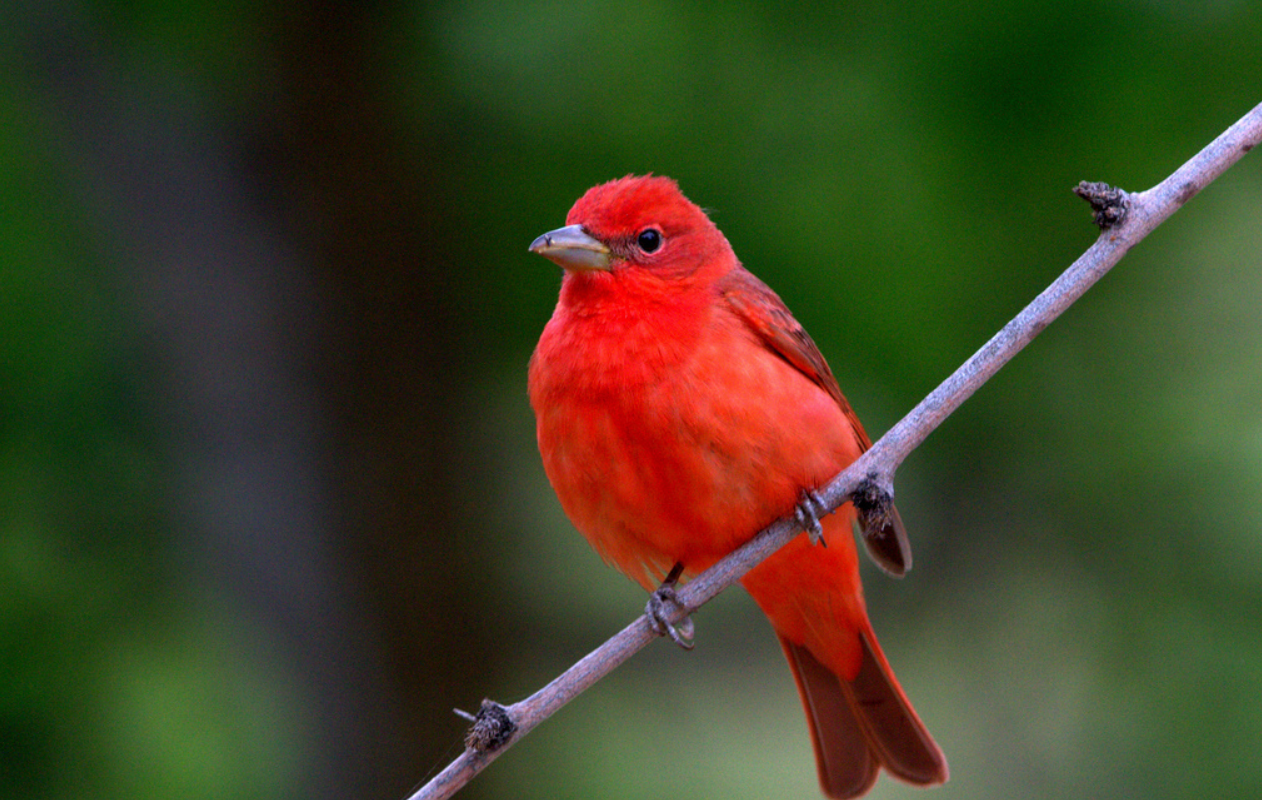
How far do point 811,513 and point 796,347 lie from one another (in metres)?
0.73

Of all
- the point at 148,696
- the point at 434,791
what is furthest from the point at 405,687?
the point at 434,791

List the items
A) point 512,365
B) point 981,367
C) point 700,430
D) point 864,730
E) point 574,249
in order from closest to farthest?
point 981,367, point 700,430, point 574,249, point 864,730, point 512,365

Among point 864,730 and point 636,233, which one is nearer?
point 636,233

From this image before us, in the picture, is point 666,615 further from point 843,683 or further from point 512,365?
point 512,365

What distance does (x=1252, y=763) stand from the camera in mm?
4676

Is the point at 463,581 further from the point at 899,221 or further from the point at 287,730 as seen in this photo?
the point at 899,221

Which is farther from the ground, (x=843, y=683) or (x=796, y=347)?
(x=796, y=347)

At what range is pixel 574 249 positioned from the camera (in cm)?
420

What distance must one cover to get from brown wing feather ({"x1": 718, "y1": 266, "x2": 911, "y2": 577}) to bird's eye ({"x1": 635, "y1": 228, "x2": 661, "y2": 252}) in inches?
10.5

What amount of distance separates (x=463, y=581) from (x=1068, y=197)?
2.88 metres

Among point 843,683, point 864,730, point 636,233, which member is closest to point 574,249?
point 636,233

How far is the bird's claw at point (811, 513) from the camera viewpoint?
12.8 feet

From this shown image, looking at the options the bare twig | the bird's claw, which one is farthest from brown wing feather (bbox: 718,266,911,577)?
the bare twig

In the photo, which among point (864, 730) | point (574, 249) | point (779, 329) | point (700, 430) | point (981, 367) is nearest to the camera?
point (981, 367)
